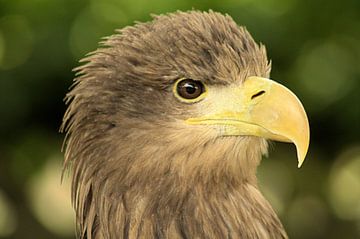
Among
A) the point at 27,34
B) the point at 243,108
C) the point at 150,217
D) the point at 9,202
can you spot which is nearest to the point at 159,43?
the point at 243,108

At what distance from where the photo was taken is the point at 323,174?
682 centimetres

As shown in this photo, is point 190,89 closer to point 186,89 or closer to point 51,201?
point 186,89

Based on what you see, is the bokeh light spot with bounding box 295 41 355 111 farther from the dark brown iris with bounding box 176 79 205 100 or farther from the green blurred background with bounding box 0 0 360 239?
the dark brown iris with bounding box 176 79 205 100

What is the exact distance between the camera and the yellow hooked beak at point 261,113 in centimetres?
292

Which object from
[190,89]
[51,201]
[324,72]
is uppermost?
[190,89]

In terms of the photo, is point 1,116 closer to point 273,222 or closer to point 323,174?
point 323,174

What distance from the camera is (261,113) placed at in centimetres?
299

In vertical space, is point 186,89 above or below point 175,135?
above

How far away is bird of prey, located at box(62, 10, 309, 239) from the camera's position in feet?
9.95

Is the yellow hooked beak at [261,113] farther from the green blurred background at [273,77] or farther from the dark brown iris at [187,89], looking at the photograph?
the green blurred background at [273,77]

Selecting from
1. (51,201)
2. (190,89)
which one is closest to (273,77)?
(51,201)

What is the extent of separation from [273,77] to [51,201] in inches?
61.7

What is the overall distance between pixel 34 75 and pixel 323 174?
1952mm

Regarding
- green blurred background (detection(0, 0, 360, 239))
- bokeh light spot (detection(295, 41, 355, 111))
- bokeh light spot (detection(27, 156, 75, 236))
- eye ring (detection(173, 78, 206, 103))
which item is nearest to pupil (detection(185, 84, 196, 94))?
eye ring (detection(173, 78, 206, 103))
